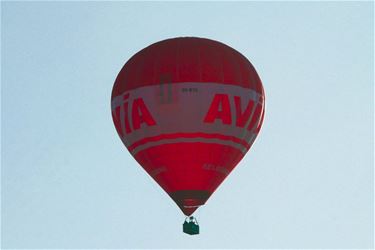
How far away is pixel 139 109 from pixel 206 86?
2.74 m

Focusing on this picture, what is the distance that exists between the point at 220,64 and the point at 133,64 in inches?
136

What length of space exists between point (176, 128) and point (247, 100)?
3.09m

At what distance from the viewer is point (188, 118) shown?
85250mm

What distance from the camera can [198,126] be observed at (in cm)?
8525

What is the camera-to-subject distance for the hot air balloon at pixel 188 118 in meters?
85.2

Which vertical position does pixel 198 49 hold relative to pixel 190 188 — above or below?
above

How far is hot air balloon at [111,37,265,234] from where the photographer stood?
280 ft

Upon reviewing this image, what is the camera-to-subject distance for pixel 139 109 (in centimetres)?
8581

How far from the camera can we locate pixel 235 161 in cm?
8644

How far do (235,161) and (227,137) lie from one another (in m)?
1.32

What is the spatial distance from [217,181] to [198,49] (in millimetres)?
5187

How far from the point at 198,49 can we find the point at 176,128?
11.3 feet

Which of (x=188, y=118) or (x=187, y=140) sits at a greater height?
(x=188, y=118)

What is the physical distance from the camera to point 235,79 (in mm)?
86125
